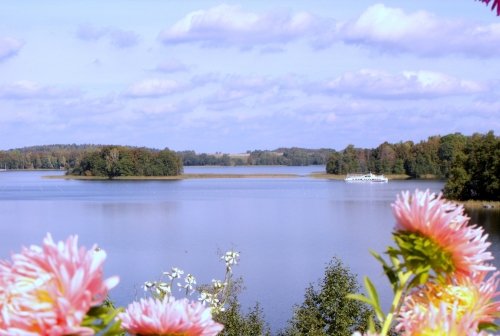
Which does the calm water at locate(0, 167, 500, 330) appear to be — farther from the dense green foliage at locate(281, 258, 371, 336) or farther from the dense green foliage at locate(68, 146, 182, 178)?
the dense green foliage at locate(68, 146, 182, 178)

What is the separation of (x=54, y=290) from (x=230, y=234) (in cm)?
3746

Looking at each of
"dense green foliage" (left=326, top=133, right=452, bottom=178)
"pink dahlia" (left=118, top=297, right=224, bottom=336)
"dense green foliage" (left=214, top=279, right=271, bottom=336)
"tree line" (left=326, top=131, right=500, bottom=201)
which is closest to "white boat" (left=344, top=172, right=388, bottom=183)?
"dense green foliage" (left=326, top=133, right=452, bottom=178)

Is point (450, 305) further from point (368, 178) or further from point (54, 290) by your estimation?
point (368, 178)

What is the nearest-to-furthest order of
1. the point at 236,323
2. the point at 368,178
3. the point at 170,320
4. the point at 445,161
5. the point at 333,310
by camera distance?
1. the point at 170,320
2. the point at 236,323
3. the point at 333,310
4. the point at 445,161
5. the point at 368,178

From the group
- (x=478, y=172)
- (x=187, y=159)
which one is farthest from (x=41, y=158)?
(x=478, y=172)

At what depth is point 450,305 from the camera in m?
0.69

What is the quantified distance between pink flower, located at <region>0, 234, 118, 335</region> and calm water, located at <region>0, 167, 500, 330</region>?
1090cm

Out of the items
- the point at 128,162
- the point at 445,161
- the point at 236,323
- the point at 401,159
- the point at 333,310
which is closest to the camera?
the point at 236,323

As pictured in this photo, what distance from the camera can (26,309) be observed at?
510mm

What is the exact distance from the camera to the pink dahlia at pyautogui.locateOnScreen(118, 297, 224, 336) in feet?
2.05

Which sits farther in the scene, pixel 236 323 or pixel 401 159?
pixel 401 159

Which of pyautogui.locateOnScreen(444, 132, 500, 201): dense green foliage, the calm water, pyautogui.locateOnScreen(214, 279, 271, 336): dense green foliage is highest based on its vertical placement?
pyautogui.locateOnScreen(444, 132, 500, 201): dense green foliage

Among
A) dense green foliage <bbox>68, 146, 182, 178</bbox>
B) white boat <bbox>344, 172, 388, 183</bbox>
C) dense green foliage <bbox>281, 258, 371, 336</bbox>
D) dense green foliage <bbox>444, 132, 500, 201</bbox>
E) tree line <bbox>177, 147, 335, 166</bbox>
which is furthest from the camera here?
tree line <bbox>177, 147, 335, 166</bbox>

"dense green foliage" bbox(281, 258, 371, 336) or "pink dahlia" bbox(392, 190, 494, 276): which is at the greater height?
"pink dahlia" bbox(392, 190, 494, 276)
